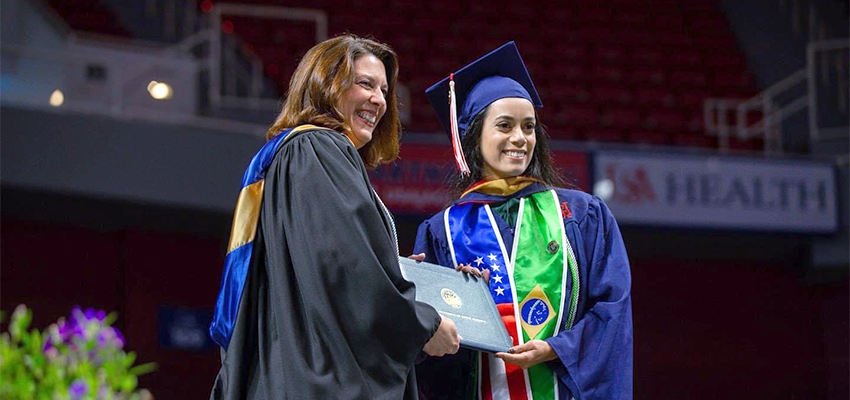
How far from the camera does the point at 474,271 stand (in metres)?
3.31

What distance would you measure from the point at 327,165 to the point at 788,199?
7.07 metres

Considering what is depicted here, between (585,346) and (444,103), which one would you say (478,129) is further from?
(585,346)

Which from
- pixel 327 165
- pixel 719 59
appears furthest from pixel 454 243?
pixel 719 59

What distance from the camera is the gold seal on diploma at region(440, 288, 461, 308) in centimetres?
312

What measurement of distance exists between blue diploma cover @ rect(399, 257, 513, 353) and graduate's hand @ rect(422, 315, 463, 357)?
71 millimetres

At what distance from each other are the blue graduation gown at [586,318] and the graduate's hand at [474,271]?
0.37 feet

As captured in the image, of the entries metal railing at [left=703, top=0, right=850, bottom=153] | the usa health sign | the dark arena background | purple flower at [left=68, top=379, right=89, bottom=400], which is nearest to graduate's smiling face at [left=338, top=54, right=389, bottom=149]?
purple flower at [left=68, top=379, right=89, bottom=400]

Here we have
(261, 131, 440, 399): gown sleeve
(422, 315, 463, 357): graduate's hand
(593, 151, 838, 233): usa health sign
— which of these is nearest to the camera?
(261, 131, 440, 399): gown sleeve

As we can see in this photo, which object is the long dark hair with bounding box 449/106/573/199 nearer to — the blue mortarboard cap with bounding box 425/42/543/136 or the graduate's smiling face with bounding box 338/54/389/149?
the blue mortarboard cap with bounding box 425/42/543/136

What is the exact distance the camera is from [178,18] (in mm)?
8203

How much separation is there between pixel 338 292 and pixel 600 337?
0.89m

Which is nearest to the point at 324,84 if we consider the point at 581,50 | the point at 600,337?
the point at 600,337

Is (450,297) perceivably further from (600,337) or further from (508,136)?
(508,136)

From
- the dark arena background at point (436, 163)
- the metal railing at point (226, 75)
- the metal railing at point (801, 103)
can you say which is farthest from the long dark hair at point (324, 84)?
the metal railing at point (801, 103)
